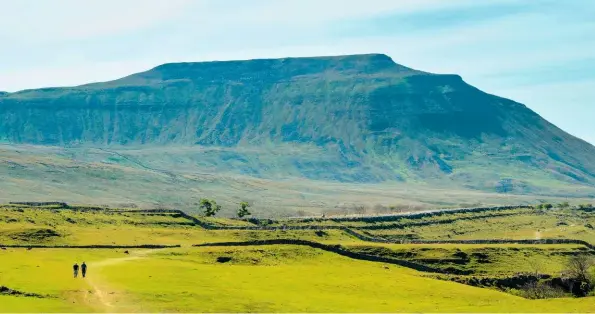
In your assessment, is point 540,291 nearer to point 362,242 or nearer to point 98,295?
point 362,242

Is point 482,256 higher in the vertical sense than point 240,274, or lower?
lower

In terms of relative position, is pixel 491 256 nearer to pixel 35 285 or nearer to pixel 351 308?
pixel 351 308

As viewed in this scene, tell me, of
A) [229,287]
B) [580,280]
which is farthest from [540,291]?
[229,287]

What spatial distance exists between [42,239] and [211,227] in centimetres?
4188

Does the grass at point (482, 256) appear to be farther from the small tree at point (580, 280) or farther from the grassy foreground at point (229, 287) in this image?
the grassy foreground at point (229, 287)

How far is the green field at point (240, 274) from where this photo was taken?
62.3 meters

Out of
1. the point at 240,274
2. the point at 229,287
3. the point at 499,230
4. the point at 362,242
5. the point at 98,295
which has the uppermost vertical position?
the point at 98,295

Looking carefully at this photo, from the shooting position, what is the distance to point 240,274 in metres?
78.8

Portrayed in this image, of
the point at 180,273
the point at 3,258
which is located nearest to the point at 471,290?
the point at 180,273

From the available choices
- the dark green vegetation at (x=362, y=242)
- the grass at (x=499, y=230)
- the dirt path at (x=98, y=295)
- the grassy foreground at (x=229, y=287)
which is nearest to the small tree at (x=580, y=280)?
the dark green vegetation at (x=362, y=242)

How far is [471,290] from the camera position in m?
78.7

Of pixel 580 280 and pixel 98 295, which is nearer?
pixel 98 295

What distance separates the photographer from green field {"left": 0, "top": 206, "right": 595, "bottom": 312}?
62.3m

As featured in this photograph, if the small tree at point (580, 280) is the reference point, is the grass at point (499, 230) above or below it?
below
